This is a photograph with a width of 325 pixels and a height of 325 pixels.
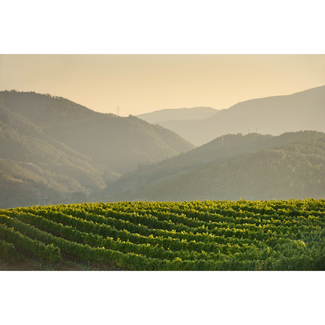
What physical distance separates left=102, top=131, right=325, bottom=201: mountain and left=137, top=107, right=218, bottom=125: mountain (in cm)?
701

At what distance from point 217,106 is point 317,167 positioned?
13437mm

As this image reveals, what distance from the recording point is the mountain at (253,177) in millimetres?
28672

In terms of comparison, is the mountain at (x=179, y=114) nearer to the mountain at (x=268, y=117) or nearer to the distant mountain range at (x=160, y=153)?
the distant mountain range at (x=160, y=153)

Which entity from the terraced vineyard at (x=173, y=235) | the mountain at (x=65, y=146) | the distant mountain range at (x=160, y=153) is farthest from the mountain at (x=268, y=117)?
the terraced vineyard at (x=173, y=235)

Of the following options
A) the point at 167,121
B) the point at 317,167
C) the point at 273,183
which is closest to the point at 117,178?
the point at 167,121

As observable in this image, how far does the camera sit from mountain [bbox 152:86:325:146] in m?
23.7

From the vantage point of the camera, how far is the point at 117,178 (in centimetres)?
4162

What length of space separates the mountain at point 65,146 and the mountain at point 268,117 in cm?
728

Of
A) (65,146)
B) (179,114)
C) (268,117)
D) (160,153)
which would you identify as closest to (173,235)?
(179,114)

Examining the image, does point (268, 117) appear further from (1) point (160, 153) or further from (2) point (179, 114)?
(1) point (160, 153)

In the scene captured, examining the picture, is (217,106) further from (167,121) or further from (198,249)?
(198,249)

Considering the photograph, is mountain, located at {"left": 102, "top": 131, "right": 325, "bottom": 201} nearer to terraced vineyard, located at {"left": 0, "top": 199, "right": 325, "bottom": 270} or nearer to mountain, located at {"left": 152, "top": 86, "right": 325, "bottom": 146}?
mountain, located at {"left": 152, "top": 86, "right": 325, "bottom": 146}

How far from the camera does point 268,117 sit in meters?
30.4

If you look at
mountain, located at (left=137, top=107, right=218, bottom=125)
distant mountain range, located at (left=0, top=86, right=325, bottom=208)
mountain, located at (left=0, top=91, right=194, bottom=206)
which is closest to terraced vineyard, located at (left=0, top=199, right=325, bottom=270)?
mountain, located at (left=137, top=107, right=218, bottom=125)
